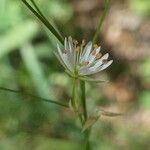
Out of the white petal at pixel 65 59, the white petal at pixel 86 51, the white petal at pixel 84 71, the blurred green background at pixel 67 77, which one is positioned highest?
the blurred green background at pixel 67 77

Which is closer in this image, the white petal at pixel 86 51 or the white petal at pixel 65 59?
the white petal at pixel 65 59

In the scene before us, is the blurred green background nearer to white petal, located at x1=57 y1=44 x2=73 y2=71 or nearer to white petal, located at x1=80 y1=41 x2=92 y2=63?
white petal, located at x1=80 y1=41 x2=92 y2=63

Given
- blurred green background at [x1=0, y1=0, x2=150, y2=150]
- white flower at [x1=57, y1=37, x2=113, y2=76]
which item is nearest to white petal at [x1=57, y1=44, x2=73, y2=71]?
white flower at [x1=57, y1=37, x2=113, y2=76]

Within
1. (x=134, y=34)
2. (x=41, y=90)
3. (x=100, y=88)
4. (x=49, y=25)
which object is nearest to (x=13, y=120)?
(x=41, y=90)

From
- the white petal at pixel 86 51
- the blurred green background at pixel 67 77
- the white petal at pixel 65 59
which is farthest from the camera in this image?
the blurred green background at pixel 67 77

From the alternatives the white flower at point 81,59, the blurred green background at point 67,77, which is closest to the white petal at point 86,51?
the white flower at point 81,59

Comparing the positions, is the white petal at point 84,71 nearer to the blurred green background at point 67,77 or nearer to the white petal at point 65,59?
the white petal at point 65,59
